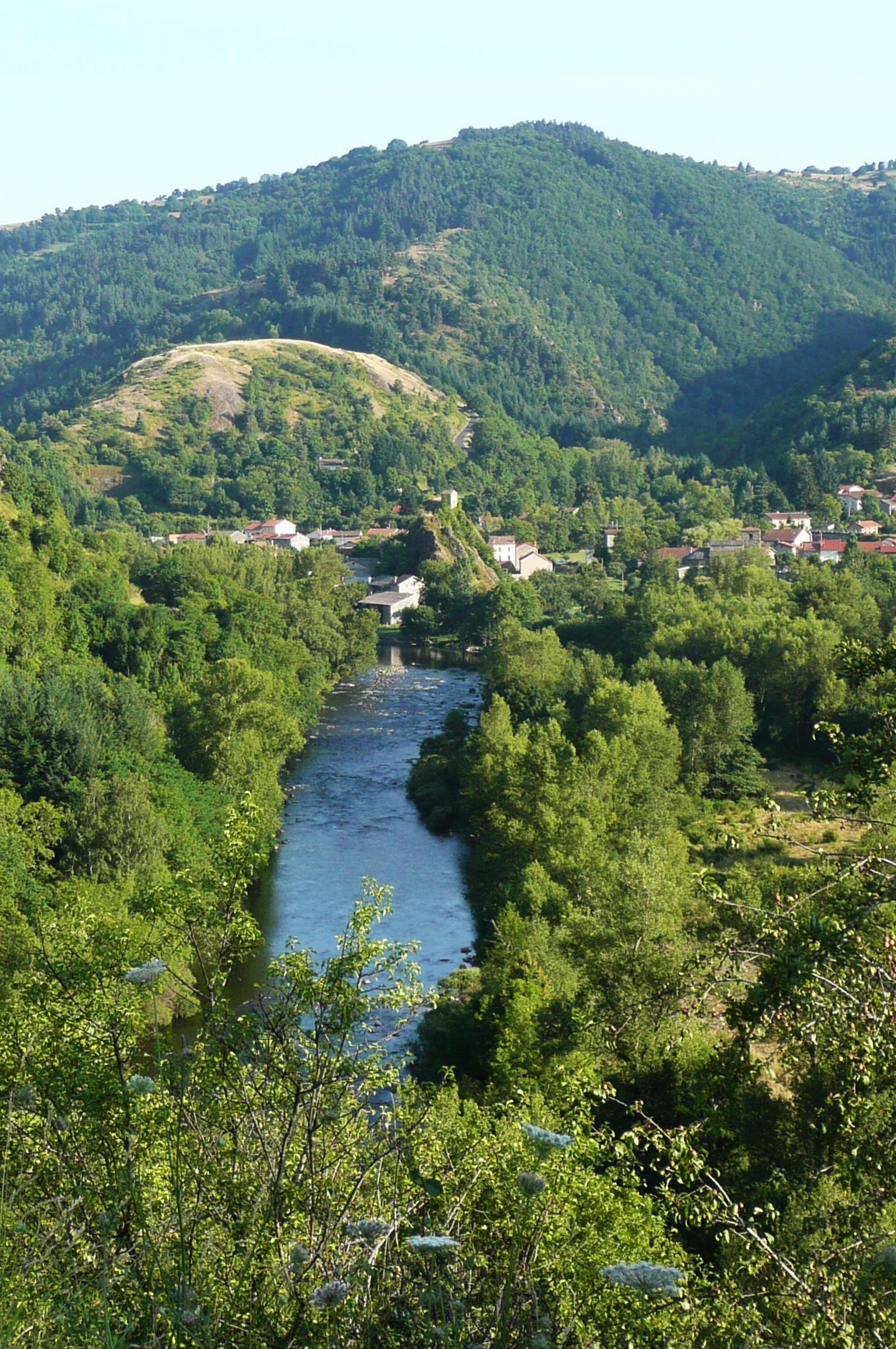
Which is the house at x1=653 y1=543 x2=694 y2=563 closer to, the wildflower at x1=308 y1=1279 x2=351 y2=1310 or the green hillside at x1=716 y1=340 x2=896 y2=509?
the green hillside at x1=716 y1=340 x2=896 y2=509

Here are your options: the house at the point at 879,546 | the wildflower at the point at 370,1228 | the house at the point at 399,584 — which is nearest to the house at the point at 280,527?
the house at the point at 399,584

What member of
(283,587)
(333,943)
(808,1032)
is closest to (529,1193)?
(808,1032)

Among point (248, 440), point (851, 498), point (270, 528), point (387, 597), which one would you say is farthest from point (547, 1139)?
point (248, 440)

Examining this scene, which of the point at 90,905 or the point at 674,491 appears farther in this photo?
the point at 674,491

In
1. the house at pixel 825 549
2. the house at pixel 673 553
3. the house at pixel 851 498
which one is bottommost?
the house at pixel 673 553

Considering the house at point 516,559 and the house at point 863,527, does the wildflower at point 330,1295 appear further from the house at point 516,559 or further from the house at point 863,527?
the house at point 516,559

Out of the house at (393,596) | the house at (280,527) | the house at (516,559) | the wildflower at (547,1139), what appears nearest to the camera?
the wildflower at (547,1139)

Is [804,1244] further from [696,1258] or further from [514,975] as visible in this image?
[514,975]
